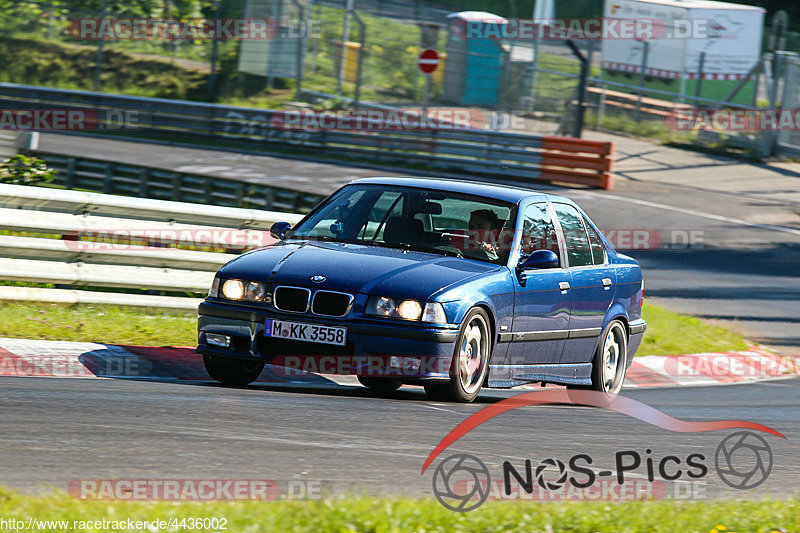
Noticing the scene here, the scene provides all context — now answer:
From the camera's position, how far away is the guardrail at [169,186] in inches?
671

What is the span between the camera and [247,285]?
7180mm

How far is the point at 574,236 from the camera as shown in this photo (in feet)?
29.1

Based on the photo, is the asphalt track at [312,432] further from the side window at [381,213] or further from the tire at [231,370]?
the side window at [381,213]

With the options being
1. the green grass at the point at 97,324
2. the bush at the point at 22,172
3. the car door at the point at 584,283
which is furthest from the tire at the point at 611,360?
the bush at the point at 22,172

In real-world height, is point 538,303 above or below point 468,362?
above

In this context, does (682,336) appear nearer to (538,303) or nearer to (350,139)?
(538,303)

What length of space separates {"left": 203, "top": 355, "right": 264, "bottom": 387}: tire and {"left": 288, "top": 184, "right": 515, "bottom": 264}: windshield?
105cm

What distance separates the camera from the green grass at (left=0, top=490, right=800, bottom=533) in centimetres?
381

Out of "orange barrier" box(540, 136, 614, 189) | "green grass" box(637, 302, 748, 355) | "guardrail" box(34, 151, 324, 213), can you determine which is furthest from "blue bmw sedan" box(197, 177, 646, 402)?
"orange barrier" box(540, 136, 614, 189)

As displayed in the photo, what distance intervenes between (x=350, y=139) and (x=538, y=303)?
20.2 meters

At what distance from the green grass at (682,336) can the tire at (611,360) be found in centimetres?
248

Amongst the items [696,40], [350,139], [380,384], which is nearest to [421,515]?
[380,384]

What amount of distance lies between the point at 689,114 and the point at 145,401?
87.8 feet

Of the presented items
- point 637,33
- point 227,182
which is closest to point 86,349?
point 227,182
